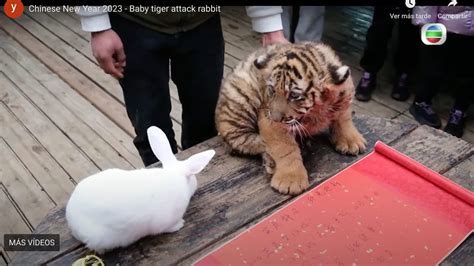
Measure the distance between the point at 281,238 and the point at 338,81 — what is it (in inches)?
15.3

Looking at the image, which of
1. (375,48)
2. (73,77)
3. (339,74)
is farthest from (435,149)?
(73,77)

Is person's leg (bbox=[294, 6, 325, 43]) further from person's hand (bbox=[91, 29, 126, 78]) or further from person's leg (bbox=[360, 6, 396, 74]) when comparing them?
person's hand (bbox=[91, 29, 126, 78])

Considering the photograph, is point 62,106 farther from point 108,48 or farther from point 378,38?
point 378,38

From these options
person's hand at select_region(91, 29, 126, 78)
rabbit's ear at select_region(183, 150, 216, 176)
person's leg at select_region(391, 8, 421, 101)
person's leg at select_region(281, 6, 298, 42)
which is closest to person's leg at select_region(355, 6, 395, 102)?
person's leg at select_region(391, 8, 421, 101)

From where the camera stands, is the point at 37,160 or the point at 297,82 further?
the point at 37,160

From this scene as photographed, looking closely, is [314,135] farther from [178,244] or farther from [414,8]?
[414,8]

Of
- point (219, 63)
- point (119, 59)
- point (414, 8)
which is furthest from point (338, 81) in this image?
point (414, 8)

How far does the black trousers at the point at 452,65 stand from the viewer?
1937 mm

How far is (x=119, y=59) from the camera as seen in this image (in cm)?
110

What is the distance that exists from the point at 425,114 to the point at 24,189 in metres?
1.82

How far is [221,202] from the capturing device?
94 centimetres

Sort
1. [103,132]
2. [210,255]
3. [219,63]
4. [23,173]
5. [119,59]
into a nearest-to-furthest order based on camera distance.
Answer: [210,255] → [119,59] → [219,63] → [23,173] → [103,132]

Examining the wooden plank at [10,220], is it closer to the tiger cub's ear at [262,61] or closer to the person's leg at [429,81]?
the tiger cub's ear at [262,61]

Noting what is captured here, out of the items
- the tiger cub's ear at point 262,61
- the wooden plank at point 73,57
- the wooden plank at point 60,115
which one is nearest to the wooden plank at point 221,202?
the tiger cub's ear at point 262,61
